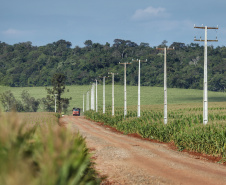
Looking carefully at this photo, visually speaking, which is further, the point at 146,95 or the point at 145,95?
the point at 145,95

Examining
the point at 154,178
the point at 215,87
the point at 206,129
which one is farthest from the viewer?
the point at 215,87

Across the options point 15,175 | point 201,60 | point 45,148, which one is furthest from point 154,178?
point 201,60

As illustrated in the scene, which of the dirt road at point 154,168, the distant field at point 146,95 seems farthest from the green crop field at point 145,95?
the dirt road at point 154,168

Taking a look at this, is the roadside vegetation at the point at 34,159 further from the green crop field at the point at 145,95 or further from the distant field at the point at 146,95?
the distant field at the point at 146,95

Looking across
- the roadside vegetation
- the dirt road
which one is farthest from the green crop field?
the roadside vegetation

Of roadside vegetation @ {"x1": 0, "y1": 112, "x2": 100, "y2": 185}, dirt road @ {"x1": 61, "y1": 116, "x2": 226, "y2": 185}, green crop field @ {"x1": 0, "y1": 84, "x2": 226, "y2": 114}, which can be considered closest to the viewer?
roadside vegetation @ {"x1": 0, "y1": 112, "x2": 100, "y2": 185}

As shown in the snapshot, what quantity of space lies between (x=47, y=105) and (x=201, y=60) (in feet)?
246

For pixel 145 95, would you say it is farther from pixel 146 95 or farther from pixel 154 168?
pixel 154 168

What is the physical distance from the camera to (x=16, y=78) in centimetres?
19512

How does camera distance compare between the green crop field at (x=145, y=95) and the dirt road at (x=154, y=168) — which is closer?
the dirt road at (x=154, y=168)

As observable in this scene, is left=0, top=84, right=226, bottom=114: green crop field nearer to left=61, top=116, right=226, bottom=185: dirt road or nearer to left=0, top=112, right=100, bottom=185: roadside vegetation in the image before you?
left=61, top=116, right=226, bottom=185: dirt road

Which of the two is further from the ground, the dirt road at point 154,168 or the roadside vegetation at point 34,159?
the roadside vegetation at point 34,159

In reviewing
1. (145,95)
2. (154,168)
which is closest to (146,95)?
(145,95)

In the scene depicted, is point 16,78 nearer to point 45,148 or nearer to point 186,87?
point 186,87
